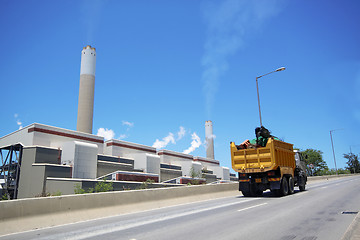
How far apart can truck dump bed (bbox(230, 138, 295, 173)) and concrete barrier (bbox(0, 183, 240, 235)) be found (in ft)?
15.0

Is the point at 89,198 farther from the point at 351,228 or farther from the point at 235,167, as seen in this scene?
the point at 235,167

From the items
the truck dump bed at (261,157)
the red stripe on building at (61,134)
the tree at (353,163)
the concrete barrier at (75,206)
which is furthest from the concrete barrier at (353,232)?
the tree at (353,163)

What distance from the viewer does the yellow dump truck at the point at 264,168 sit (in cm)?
1625

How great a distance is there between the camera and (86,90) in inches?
2285

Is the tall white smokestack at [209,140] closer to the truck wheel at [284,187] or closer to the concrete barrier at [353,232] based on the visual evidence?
the truck wheel at [284,187]

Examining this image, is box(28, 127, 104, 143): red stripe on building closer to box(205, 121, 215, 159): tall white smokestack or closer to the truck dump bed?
the truck dump bed

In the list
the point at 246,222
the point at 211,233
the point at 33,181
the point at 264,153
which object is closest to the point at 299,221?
the point at 246,222

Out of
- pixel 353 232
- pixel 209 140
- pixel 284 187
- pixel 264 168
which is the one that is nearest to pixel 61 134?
pixel 264 168

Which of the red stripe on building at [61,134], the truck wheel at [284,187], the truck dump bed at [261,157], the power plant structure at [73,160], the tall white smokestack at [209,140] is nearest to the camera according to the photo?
the truck dump bed at [261,157]

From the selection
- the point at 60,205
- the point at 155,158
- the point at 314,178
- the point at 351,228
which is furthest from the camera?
the point at 155,158

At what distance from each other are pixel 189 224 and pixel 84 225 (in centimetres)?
319

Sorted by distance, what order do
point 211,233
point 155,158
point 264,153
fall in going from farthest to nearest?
point 155,158
point 264,153
point 211,233

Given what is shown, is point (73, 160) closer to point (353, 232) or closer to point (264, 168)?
point (264, 168)

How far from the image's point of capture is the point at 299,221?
27.0 feet
